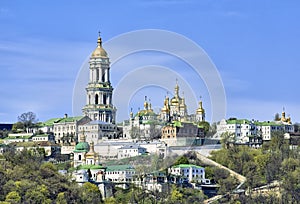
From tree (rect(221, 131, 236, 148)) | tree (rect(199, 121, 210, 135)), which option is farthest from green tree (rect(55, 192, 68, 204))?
tree (rect(199, 121, 210, 135))

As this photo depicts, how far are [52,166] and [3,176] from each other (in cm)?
499

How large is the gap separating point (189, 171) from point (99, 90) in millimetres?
14878

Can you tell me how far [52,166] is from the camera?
68500 mm

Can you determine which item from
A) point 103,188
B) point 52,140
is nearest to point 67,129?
point 52,140

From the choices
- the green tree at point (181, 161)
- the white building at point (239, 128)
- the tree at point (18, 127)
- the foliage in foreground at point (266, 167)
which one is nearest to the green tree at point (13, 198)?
the green tree at point (181, 161)

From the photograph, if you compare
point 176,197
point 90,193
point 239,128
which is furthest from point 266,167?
point 90,193

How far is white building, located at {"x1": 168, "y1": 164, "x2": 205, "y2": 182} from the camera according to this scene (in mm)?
69750

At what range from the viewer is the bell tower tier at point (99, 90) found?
8269 centimetres

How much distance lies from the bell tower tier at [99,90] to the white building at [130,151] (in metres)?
8.33

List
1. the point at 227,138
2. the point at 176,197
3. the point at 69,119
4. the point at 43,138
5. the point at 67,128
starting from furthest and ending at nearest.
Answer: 1. the point at 69,119
2. the point at 67,128
3. the point at 43,138
4. the point at 227,138
5. the point at 176,197

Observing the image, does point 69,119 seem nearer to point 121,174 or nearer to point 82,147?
point 82,147

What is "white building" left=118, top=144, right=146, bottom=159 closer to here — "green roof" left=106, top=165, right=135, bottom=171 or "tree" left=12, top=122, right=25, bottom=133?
"green roof" left=106, top=165, right=135, bottom=171

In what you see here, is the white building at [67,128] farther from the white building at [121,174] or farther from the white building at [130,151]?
the white building at [121,174]

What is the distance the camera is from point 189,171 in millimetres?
70125
